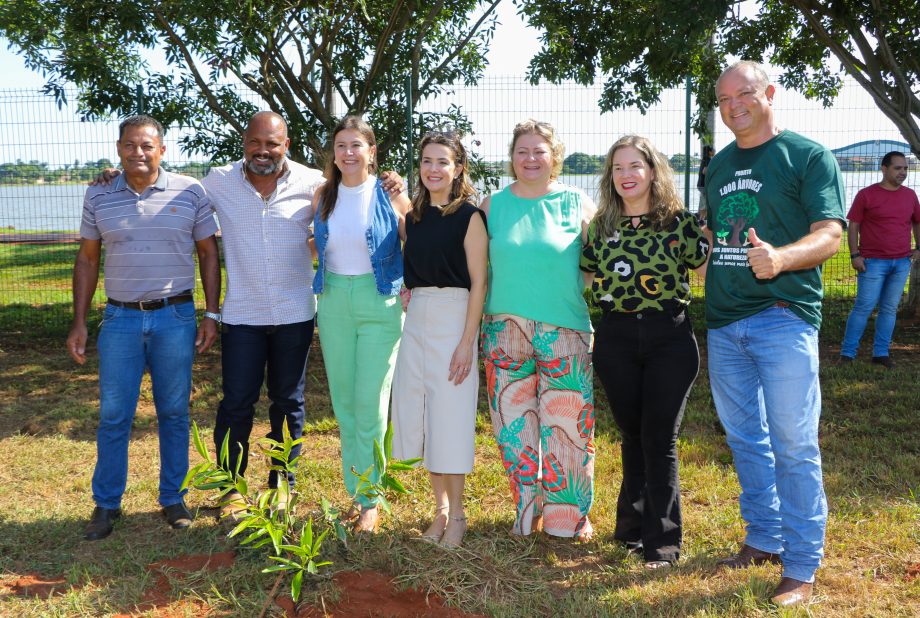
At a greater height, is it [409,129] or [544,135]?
[409,129]

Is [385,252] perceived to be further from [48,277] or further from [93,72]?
[48,277]

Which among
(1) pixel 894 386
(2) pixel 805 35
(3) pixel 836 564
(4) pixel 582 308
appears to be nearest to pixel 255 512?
(4) pixel 582 308

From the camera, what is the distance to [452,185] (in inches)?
151

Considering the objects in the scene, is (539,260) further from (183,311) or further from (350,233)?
(183,311)

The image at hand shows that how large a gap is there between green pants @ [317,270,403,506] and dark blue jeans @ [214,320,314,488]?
23 centimetres

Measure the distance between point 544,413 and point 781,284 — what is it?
124cm

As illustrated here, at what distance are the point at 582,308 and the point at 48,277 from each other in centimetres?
1311

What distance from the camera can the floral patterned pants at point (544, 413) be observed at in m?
3.79

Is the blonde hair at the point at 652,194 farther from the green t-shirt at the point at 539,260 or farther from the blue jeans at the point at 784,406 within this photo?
the blue jeans at the point at 784,406

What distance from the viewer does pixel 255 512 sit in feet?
10.5

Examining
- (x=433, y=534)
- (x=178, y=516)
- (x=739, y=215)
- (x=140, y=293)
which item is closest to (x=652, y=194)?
(x=739, y=215)

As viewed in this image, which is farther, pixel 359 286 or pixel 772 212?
pixel 359 286

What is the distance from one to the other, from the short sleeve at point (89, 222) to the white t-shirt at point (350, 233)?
1245mm

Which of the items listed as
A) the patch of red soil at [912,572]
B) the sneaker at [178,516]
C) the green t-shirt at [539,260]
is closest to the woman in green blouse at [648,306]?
the green t-shirt at [539,260]
